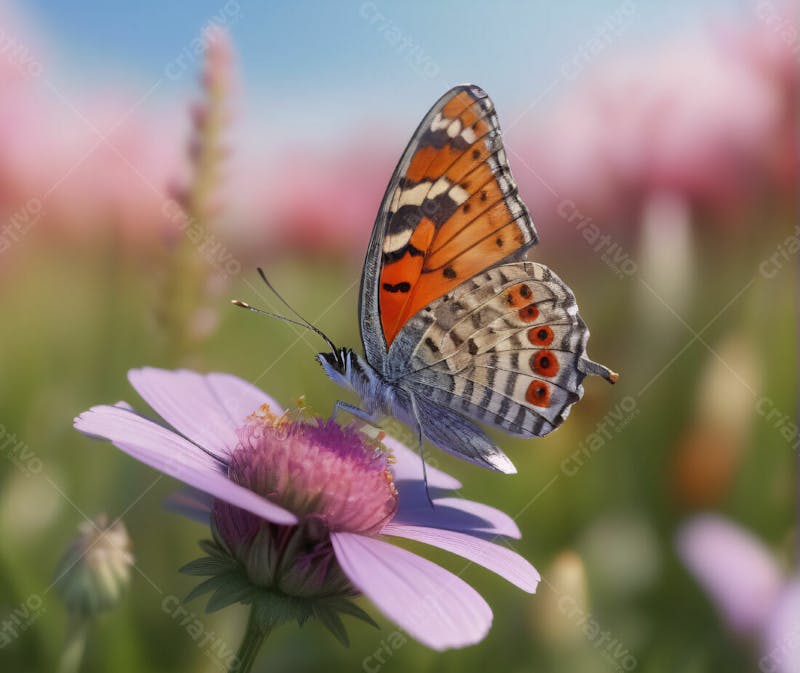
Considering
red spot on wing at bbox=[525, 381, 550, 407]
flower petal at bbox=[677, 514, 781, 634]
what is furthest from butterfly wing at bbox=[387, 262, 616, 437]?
flower petal at bbox=[677, 514, 781, 634]

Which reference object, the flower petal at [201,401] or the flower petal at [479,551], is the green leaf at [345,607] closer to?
the flower petal at [479,551]

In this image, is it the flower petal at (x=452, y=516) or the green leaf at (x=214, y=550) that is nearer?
the green leaf at (x=214, y=550)

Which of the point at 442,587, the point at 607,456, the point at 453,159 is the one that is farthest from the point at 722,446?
the point at 442,587

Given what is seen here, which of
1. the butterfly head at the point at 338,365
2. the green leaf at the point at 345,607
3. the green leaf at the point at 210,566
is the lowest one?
the green leaf at the point at 210,566

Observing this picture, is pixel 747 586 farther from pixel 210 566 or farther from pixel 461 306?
pixel 210 566

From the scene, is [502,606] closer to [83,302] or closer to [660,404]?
[660,404]

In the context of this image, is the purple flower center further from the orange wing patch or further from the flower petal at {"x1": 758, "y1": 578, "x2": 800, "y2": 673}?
the flower petal at {"x1": 758, "y1": 578, "x2": 800, "y2": 673}

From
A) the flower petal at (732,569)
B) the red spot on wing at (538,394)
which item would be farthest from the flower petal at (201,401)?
the flower petal at (732,569)
